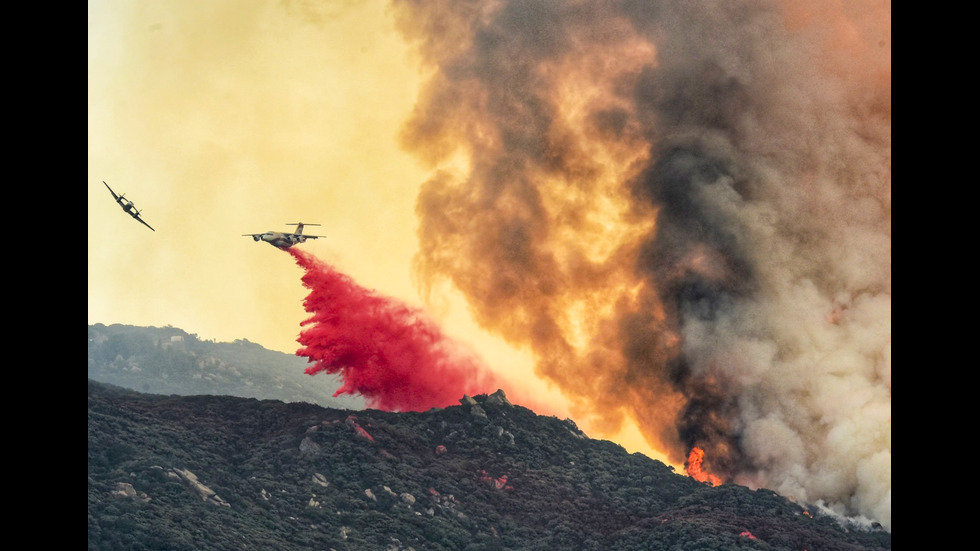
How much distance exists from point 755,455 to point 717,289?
2841 centimetres

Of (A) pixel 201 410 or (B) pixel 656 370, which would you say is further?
(B) pixel 656 370

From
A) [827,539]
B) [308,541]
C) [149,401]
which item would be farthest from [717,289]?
[149,401]

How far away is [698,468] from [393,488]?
4975 centimetres

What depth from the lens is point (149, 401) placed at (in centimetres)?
14250

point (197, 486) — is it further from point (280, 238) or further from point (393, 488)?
point (280, 238)

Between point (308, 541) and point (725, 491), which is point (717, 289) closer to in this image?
point (725, 491)

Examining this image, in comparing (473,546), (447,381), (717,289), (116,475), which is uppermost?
(717,289)

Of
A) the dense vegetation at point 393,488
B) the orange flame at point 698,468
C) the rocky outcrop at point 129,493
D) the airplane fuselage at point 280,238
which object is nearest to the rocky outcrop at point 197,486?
the dense vegetation at point 393,488

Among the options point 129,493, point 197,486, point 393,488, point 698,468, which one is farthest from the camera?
point 698,468

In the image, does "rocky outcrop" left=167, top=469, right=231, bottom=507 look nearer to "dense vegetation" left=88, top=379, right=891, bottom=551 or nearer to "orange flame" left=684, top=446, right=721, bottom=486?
"dense vegetation" left=88, top=379, right=891, bottom=551

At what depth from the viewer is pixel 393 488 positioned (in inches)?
4754

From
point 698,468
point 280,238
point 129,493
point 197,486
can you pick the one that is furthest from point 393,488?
point 698,468

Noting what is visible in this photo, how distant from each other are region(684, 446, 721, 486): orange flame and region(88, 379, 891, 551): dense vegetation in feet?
20.7

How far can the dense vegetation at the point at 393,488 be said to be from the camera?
345 feet
